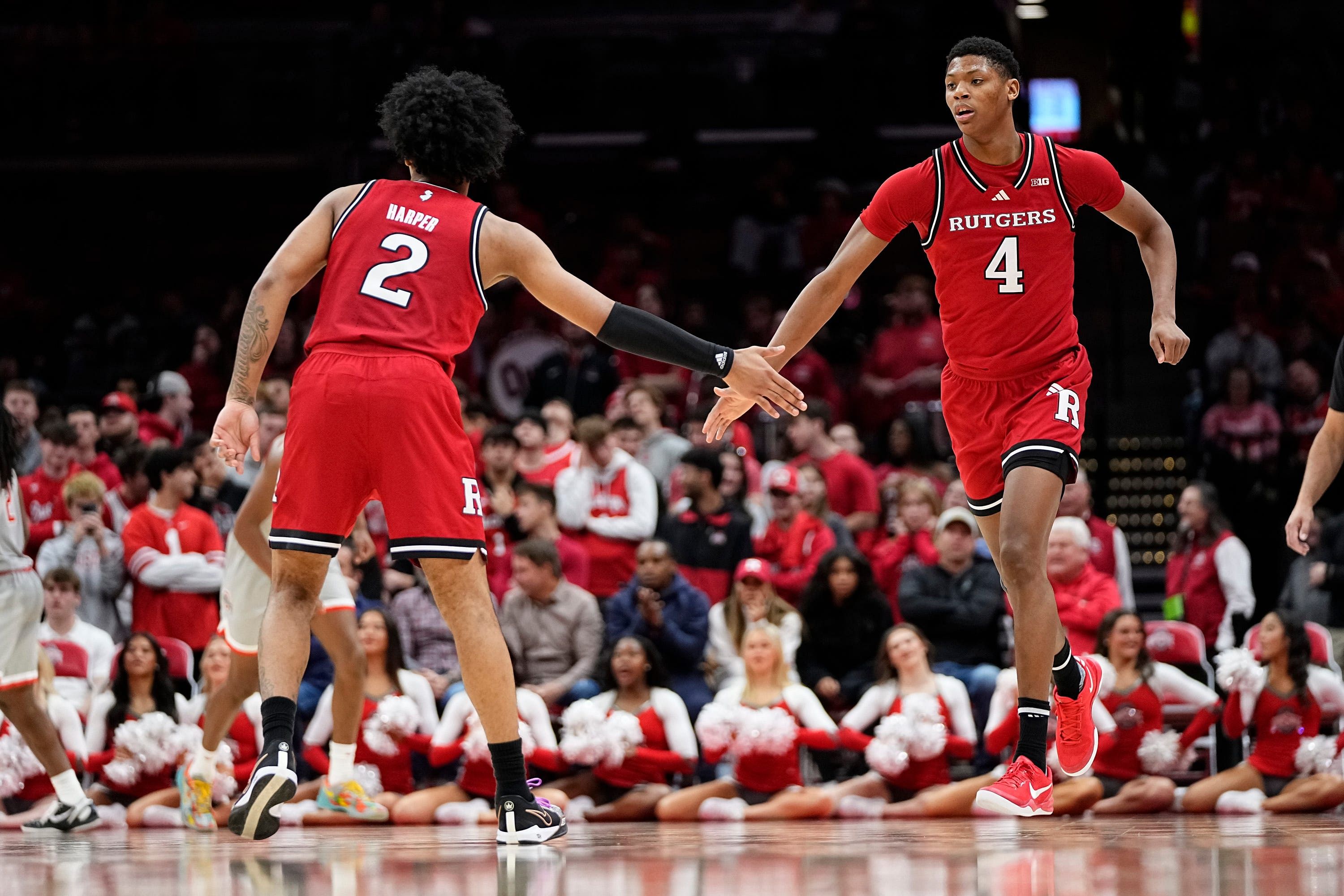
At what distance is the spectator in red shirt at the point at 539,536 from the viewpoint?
10891mm

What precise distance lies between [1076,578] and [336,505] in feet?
19.5

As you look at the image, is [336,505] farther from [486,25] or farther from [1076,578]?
[486,25]

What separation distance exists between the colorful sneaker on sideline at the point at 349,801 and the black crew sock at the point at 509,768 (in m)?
2.89

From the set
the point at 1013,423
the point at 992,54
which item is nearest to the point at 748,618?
the point at 1013,423

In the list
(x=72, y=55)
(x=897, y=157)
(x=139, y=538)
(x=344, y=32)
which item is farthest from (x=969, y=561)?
(x=72, y=55)

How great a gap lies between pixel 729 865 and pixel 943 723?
464 centimetres

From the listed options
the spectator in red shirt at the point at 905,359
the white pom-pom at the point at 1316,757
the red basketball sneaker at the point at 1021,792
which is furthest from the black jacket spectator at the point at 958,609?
the red basketball sneaker at the point at 1021,792

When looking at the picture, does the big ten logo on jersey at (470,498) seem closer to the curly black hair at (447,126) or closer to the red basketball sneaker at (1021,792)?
the curly black hair at (447,126)

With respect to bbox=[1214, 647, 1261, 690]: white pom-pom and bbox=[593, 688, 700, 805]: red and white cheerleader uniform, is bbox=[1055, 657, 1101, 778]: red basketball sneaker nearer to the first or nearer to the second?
bbox=[1214, 647, 1261, 690]: white pom-pom

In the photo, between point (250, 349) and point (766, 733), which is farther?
point (766, 733)

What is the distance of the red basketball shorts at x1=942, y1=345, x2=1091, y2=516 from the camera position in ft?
20.3

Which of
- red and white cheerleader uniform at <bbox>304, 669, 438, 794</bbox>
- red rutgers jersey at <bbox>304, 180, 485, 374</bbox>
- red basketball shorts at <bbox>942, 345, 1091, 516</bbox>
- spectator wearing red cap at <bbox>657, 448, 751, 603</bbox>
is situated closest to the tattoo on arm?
red rutgers jersey at <bbox>304, 180, 485, 374</bbox>

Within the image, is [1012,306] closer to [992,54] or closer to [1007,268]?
[1007,268]

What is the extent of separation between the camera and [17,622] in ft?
27.4
